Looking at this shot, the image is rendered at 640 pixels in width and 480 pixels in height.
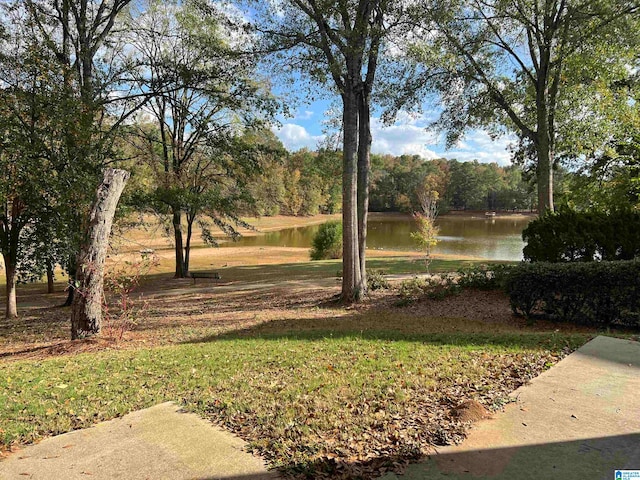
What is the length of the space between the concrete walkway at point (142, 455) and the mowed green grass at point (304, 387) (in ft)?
0.54

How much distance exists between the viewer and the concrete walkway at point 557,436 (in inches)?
96.3

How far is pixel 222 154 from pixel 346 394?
12492mm

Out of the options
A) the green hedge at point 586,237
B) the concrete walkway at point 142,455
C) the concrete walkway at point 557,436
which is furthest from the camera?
the green hedge at point 586,237

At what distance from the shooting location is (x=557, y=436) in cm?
283

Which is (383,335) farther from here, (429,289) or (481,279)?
(481,279)

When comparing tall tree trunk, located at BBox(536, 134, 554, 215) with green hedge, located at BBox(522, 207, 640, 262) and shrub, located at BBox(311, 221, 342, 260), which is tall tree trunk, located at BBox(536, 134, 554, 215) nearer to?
green hedge, located at BBox(522, 207, 640, 262)

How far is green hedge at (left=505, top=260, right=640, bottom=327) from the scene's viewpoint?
6.28 m

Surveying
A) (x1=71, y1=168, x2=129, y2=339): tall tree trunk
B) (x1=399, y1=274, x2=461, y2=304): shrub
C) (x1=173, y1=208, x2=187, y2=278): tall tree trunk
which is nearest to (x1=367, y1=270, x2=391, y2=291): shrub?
(x1=399, y1=274, x2=461, y2=304): shrub

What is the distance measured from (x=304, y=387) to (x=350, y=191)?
6120 mm

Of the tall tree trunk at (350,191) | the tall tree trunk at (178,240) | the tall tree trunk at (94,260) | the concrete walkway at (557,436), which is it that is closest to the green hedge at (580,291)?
the concrete walkway at (557,436)

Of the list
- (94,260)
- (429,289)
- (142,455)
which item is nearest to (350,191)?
(429,289)

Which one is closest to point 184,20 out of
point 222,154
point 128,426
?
point 222,154

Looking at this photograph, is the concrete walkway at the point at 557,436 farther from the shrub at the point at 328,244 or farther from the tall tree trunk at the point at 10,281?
the shrub at the point at 328,244

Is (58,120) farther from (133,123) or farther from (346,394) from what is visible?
(346,394)
